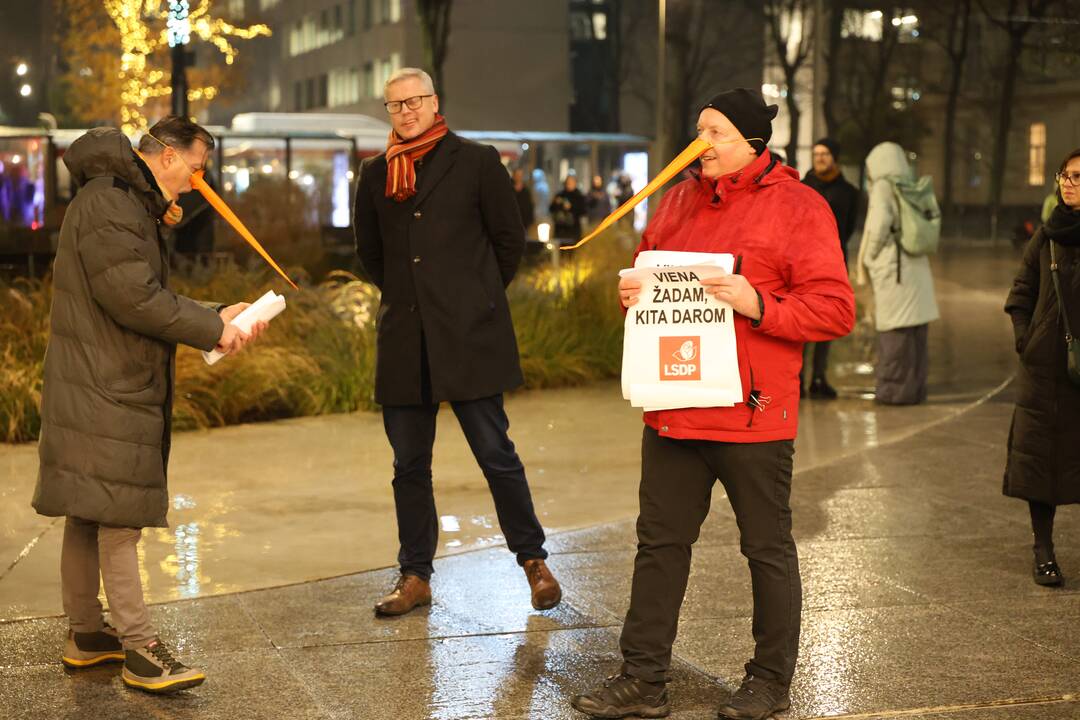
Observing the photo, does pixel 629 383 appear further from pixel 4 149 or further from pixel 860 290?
pixel 4 149

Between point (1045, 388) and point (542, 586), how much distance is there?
7.52 ft

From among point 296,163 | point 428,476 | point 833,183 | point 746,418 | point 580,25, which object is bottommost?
point 428,476

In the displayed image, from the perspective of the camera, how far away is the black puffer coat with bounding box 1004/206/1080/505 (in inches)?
246

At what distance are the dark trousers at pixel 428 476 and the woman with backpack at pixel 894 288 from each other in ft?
18.9

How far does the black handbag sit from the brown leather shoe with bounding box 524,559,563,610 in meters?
2.25

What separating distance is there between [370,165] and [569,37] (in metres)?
21.5

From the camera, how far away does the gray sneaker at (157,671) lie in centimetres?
474

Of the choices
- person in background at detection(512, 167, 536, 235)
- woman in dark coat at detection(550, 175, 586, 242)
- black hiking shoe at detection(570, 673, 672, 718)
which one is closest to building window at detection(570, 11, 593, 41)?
woman in dark coat at detection(550, 175, 586, 242)

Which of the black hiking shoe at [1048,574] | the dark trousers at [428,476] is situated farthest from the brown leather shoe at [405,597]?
the black hiking shoe at [1048,574]

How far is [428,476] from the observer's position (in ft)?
19.4

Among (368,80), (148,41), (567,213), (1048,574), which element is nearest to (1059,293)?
(1048,574)

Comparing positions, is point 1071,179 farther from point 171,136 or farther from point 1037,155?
point 1037,155

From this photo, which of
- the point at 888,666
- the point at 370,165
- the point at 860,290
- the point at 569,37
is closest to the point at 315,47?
the point at 569,37

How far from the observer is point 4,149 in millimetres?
19094
